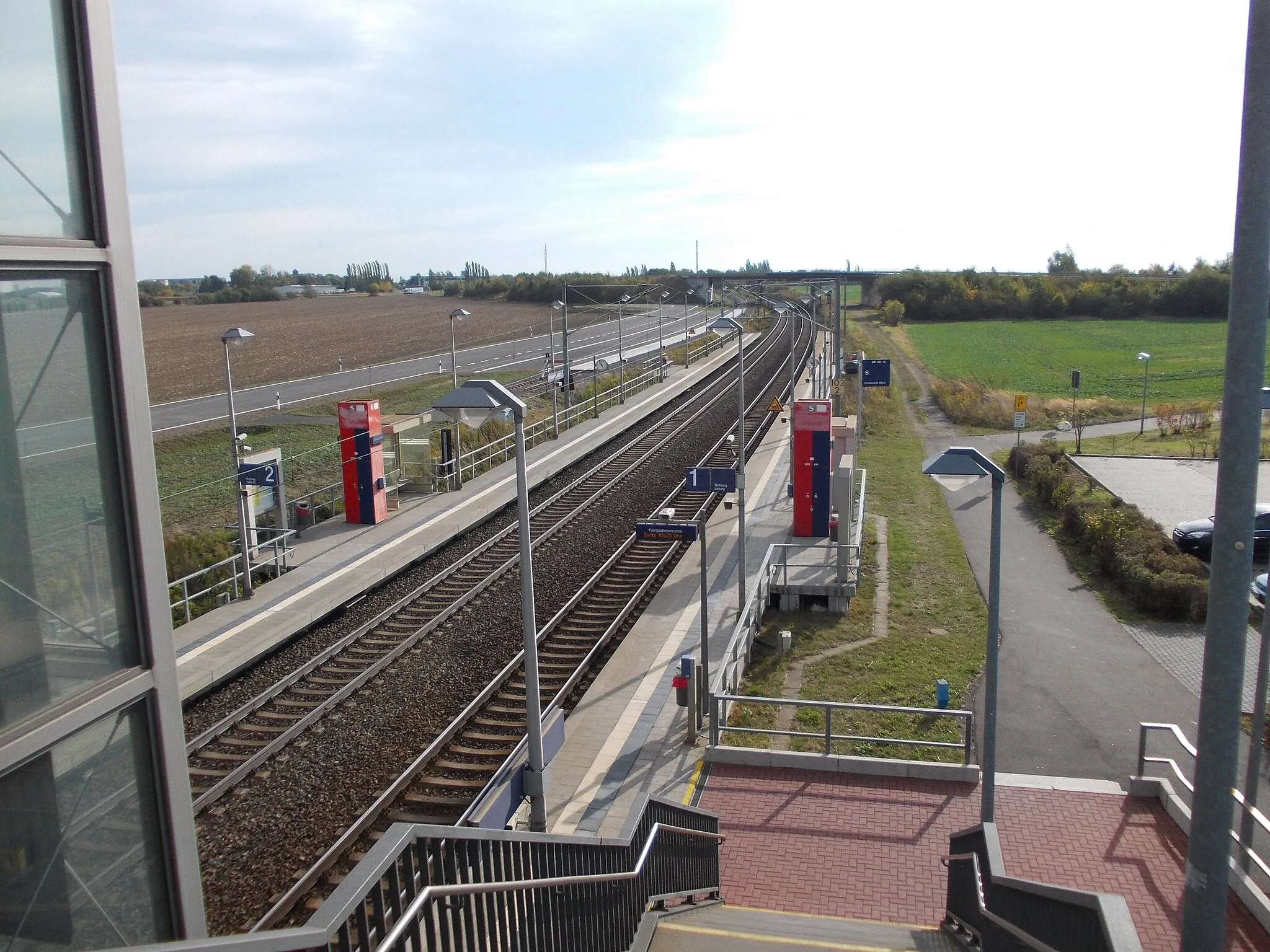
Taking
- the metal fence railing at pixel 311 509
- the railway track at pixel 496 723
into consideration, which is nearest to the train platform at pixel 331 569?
the metal fence railing at pixel 311 509

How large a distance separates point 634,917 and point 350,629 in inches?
363

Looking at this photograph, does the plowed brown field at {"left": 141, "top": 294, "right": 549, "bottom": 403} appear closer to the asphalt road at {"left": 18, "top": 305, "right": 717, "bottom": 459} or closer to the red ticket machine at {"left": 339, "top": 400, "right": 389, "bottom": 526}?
the asphalt road at {"left": 18, "top": 305, "right": 717, "bottom": 459}

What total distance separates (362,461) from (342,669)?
783cm

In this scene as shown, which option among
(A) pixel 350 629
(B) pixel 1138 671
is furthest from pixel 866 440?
(A) pixel 350 629

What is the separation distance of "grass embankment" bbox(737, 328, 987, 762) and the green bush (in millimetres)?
2486

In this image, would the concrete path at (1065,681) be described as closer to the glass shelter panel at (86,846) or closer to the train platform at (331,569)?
the glass shelter panel at (86,846)

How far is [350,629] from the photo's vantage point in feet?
48.1

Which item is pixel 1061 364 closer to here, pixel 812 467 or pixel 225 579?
pixel 812 467

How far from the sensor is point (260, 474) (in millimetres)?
17391

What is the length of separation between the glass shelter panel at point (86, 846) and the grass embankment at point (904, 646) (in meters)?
9.13

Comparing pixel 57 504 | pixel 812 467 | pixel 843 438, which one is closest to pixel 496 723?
pixel 57 504

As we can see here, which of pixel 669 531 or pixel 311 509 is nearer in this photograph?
pixel 669 531

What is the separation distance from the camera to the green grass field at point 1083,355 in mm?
48281

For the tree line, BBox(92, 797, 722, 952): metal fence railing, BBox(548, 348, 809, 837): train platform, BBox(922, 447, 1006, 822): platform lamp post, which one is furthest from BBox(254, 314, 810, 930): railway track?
the tree line
